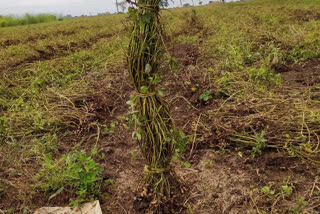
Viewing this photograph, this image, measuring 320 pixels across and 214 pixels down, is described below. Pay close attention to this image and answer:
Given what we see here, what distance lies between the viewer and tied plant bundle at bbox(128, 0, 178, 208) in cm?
161

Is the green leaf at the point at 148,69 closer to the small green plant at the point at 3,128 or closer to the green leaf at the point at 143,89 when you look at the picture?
the green leaf at the point at 143,89

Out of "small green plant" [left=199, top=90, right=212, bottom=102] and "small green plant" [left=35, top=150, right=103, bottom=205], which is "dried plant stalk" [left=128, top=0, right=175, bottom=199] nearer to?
"small green plant" [left=35, top=150, right=103, bottom=205]

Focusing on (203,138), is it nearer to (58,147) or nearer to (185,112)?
(185,112)

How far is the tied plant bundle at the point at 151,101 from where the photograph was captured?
161 cm

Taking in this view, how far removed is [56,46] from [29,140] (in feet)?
16.9

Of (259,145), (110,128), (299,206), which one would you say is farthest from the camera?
(110,128)

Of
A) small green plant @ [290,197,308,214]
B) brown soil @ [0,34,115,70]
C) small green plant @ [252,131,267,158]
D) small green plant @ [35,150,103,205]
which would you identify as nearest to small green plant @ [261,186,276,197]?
small green plant @ [290,197,308,214]

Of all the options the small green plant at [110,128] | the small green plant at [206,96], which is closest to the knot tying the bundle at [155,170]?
the small green plant at [110,128]

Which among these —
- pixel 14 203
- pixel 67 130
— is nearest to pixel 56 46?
pixel 67 130

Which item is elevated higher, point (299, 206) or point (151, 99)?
point (151, 99)

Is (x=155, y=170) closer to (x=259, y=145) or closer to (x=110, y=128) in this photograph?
(x=259, y=145)

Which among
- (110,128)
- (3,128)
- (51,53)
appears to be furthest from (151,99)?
(51,53)

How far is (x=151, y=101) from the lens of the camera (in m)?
1.73

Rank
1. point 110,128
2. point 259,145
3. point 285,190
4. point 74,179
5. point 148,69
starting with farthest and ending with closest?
point 110,128 < point 259,145 < point 74,179 < point 285,190 < point 148,69
